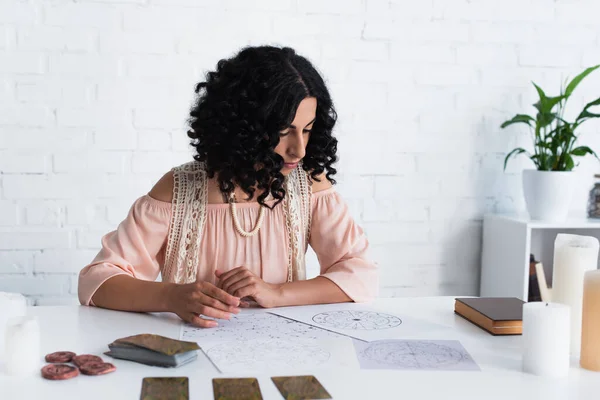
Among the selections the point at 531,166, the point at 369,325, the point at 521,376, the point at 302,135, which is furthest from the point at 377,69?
the point at 521,376

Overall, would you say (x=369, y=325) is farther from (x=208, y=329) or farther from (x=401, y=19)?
(x=401, y=19)

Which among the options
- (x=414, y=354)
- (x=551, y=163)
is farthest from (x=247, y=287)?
(x=551, y=163)

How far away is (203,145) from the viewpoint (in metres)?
1.43

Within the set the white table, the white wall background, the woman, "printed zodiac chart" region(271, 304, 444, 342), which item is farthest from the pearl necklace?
the white wall background

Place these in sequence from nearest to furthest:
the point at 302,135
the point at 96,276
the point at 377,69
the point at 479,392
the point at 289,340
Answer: the point at 479,392, the point at 289,340, the point at 96,276, the point at 302,135, the point at 377,69

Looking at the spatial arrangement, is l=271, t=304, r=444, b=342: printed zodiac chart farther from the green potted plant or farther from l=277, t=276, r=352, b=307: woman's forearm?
the green potted plant

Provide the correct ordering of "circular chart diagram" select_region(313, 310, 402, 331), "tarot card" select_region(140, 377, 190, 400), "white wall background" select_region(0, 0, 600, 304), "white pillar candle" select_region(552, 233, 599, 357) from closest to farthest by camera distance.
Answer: "tarot card" select_region(140, 377, 190, 400) → "white pillar candle" select_region(552, 233, 599, 357) → "circular chart diagram" select_region(313, 310, 402, 331) → "white wall background" select_region(0, 0, 600, 304)

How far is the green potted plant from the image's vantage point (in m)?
2.17

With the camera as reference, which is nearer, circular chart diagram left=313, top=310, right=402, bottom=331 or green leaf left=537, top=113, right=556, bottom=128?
circular chart diagram left=313, top=310, right=402, bottom=331

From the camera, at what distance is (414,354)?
38.0 inches

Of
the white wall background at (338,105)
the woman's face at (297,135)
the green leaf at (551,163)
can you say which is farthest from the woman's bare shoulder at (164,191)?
the green leaf at (551,163)

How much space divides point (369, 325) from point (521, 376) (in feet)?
0.96

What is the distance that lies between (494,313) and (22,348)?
29.0 inches

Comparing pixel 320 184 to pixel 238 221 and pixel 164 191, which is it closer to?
pixel 238 221
